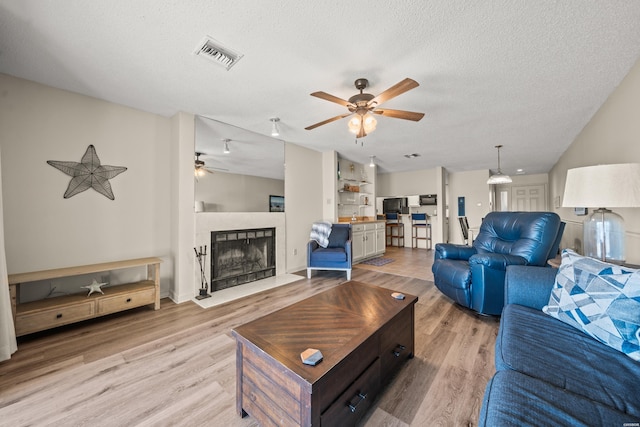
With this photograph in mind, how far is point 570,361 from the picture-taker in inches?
41.7

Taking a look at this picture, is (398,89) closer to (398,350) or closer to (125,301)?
(398,350)

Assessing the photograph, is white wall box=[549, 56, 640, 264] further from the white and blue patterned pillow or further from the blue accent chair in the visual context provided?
the blue accent chair

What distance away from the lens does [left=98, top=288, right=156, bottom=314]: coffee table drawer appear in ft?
7.89

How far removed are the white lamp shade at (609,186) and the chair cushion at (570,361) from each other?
0.90m

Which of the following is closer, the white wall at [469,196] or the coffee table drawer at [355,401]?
the coffee table drawer at [355,401]

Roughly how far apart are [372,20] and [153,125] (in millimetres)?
2980

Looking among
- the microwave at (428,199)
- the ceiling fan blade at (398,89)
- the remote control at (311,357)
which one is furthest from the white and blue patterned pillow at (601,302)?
the microwave at (428,199)

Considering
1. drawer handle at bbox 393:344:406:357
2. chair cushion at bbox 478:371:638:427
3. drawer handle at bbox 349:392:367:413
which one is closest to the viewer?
chair cushion at bbox 478:371:638:427

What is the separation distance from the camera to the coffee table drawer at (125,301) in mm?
2404

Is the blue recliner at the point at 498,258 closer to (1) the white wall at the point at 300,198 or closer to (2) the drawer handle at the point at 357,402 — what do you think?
(2) the drawer handle at the point at 357,402

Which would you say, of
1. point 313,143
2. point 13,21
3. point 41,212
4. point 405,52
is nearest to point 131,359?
point 41,212

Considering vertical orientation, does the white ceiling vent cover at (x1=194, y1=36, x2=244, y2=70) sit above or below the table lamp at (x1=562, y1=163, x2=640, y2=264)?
above

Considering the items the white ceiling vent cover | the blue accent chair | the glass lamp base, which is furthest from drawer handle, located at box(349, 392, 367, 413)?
the blue accent chair

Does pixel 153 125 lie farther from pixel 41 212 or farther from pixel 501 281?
pixel 501 281
